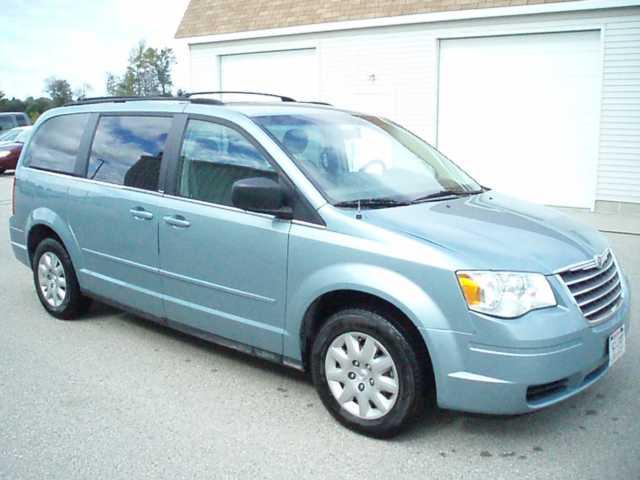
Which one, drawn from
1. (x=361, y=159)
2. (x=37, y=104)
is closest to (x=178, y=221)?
(x=361, y=159)

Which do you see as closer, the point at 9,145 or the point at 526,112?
the point at 526,112

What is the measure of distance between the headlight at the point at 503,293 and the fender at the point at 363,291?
18cm

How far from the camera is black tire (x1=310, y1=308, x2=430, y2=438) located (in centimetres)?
337

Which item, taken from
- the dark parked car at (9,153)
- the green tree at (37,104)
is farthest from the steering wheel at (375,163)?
the green tree at (37,104)

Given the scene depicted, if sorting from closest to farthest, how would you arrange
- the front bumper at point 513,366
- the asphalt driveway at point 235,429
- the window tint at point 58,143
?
the front bumper at point 513,366 → the asphalt driveway at point 235,429 → the window tint at point 58,143

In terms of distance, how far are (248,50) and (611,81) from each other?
8223 millimetres

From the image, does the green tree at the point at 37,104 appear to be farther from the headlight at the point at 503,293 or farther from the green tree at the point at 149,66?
the headlight at the point at 503,293

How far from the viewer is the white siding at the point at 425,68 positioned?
11.0 metres

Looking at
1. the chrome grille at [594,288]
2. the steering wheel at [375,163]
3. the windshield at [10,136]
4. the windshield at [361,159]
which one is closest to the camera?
the chrome grille at [594,288]

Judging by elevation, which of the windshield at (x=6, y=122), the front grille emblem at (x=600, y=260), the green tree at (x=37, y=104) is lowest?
the front grille emblem at (x=600, y=260)

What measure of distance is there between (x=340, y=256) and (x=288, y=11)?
41.3 feet

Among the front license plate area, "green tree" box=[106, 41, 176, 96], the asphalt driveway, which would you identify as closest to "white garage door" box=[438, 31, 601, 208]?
the asphalt driveway

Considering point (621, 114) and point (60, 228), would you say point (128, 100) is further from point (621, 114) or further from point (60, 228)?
point (621, 114)

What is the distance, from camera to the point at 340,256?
11.7 feet
